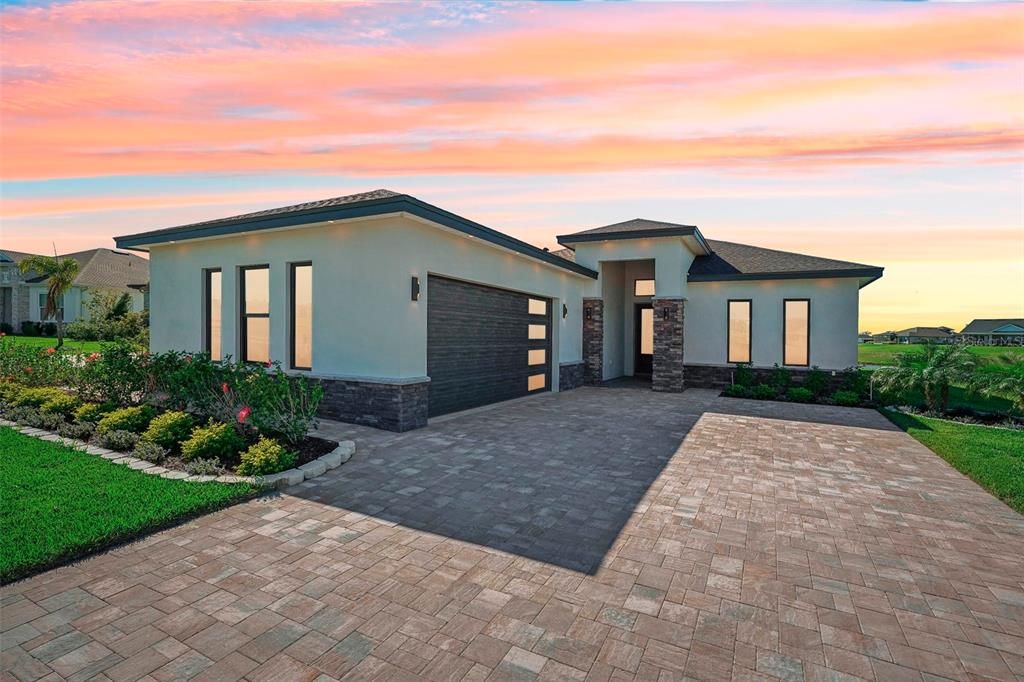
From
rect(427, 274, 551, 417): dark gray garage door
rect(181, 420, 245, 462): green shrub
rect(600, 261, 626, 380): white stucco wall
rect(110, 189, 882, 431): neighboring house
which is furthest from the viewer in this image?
rect(600, 261, 626, 380): white stucco wall

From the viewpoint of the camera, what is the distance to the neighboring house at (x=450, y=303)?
333 inches

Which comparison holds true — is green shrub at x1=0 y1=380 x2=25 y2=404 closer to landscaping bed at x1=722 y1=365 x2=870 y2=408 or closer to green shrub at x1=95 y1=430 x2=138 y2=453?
green shrub at x1=95 y1=430 x2=138 y2=453

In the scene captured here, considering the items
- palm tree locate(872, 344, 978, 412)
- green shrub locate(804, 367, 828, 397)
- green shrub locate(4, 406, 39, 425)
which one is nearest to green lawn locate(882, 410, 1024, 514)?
palm tree locate(872, 344, 978, 412)

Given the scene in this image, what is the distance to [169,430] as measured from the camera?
258 inches

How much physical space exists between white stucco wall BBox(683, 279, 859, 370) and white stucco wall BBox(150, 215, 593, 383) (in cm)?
817

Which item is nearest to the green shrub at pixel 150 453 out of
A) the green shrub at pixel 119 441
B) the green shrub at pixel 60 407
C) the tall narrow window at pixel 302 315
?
the green shrub at pixel 119 441

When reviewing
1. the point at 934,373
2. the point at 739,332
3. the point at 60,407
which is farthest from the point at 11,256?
the point at 934,373

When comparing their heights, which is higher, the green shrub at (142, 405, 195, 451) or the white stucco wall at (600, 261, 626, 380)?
the white stucco wall at (600, 261, 626, 380)

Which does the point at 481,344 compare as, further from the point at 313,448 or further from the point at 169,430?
the point at 169,430

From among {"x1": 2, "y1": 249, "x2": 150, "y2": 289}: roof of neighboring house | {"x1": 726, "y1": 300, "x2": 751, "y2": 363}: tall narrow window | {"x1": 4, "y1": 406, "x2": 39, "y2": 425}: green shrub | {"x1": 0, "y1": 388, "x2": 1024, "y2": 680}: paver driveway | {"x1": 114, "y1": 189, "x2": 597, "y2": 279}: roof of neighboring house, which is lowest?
{"x1": 0, "y1": 388, "x2": 1024, "y2": 680}: paver driveway

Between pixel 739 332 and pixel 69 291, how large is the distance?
37.3 meters

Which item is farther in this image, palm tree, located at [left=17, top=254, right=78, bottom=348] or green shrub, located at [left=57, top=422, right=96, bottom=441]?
palm tree, located at [left=17, top=254, right=78, bottom=348]

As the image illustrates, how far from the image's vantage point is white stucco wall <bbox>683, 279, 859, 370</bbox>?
1471cm

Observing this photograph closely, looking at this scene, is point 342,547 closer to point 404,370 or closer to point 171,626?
point 171,626
